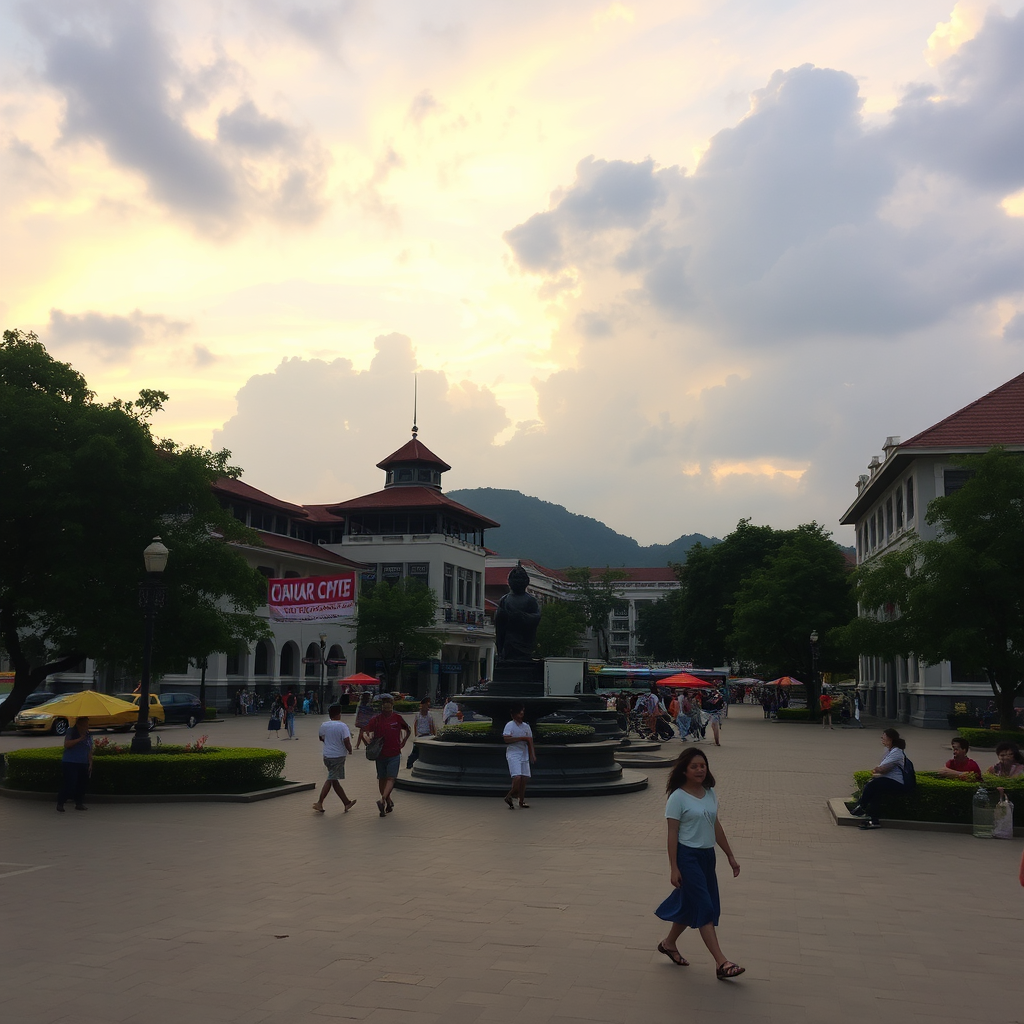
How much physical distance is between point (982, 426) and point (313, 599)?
30031 mm

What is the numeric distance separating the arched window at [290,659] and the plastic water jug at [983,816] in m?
51.7

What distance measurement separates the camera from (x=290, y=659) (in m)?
62.0

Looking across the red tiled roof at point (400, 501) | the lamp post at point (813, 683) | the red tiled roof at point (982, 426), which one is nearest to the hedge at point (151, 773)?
the red tiled roof at point (982, 426)

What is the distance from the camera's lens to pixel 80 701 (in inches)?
703

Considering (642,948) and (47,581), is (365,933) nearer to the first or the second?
(642,948)

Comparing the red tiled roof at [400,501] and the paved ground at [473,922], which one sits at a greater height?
the red tiled roof at [400,501]

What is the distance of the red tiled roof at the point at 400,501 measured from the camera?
70.9 metres

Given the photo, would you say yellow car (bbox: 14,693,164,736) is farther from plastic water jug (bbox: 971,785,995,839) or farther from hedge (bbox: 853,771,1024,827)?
plastic water jug (bbox: 971,785,995,839)

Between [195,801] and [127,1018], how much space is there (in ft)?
35.4

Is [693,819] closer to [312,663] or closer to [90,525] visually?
[90,525]

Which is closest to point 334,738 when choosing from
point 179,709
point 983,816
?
point 983,816

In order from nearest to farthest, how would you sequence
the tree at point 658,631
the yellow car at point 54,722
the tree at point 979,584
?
the tree at point 979,584 → the yellow car at point 54,722 → the tree at point 658,631

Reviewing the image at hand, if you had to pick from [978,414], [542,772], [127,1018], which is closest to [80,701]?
[542,772]

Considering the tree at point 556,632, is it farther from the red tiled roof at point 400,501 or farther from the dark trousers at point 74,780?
the dark trousers at point 74,780
